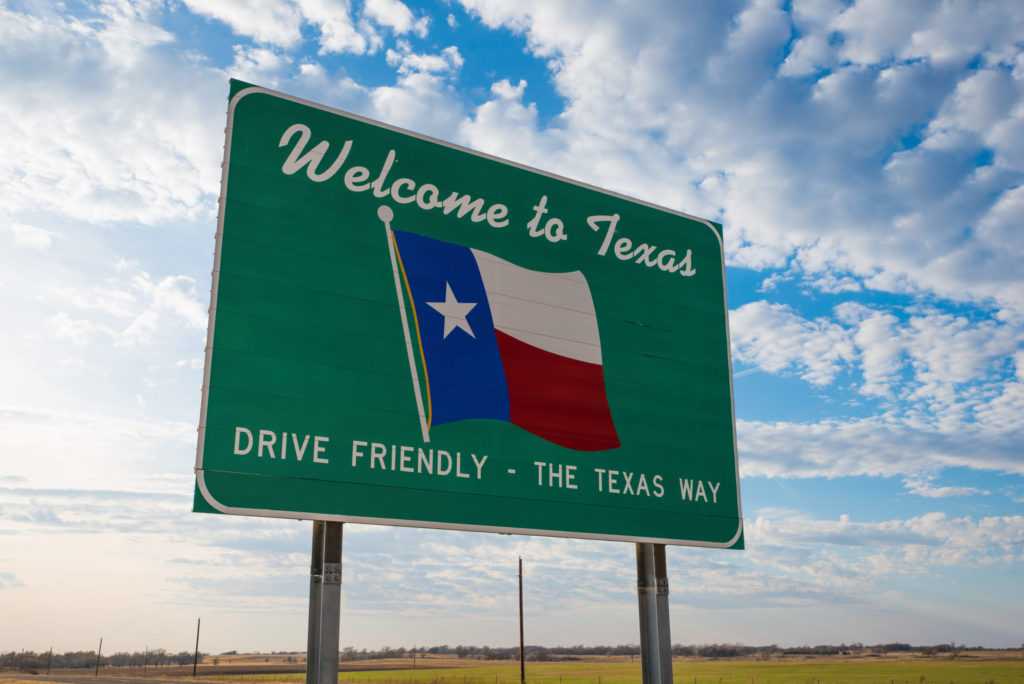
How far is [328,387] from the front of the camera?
804 cm

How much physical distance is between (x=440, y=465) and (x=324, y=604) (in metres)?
1.67

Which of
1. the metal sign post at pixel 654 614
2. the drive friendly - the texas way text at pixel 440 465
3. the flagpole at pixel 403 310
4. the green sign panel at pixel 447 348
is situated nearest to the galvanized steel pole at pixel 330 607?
the green sign panel at pixel 447 348

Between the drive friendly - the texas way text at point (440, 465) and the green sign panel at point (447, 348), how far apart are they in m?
0.02

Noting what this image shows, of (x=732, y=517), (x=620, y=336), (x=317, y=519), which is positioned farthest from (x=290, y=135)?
(x=732, y=517)

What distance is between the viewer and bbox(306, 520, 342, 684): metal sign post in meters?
7.55

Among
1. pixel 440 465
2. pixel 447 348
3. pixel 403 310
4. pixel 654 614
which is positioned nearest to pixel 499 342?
pixel 447 348

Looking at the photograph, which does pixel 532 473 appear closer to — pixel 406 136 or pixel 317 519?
pixel 317 519

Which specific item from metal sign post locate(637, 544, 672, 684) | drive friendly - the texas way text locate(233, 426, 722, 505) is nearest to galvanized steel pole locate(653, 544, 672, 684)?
metal sign post locate(637, 544, 672, 684)

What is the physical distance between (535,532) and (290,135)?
465cm

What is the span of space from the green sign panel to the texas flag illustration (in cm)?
2

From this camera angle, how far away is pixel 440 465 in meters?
8.51

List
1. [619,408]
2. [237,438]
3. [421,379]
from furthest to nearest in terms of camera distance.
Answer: [619,408]
[421,379]
[237,438]

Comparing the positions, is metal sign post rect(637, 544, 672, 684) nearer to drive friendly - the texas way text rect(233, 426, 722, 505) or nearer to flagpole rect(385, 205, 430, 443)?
drive friendly - the texas way text rect(233, 426, 722, 505)

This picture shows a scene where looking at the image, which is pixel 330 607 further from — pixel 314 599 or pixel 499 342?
pixel 499 342
